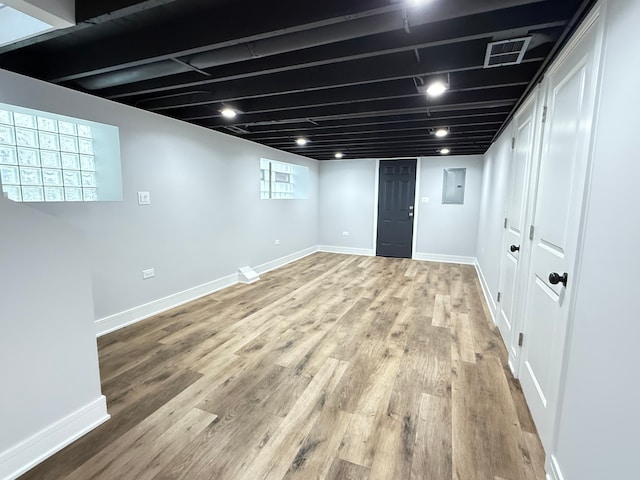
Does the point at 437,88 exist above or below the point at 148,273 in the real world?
above

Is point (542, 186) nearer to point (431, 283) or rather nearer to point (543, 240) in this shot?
point (543, 240)

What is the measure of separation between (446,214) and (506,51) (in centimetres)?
485

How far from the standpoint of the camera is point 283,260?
5945mm

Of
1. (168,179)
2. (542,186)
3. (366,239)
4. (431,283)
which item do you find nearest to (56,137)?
(168,179)

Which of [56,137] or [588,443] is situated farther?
[56,137]

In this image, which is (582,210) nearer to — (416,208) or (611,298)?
(611,298)

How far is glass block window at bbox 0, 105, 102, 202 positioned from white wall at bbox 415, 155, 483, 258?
18.5ft

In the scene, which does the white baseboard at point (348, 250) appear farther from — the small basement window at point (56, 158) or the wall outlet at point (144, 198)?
the small basement window at point (56, 158)

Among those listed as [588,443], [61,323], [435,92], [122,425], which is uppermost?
[435,92]

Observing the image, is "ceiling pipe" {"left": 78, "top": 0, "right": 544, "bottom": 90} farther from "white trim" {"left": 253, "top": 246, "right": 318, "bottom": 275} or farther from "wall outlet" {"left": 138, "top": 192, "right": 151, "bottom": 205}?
"white trim" {"left": 253, "top": 246, "right": 318, "bottom": 275}

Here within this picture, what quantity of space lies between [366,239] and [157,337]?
503cm

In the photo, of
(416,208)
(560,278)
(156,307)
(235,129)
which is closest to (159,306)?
(156,307)

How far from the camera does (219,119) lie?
356 centimetres

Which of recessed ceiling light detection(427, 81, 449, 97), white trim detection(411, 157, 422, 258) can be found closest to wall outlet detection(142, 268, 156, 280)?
recessed ceiling light detection(427, 81, 449, 97)
